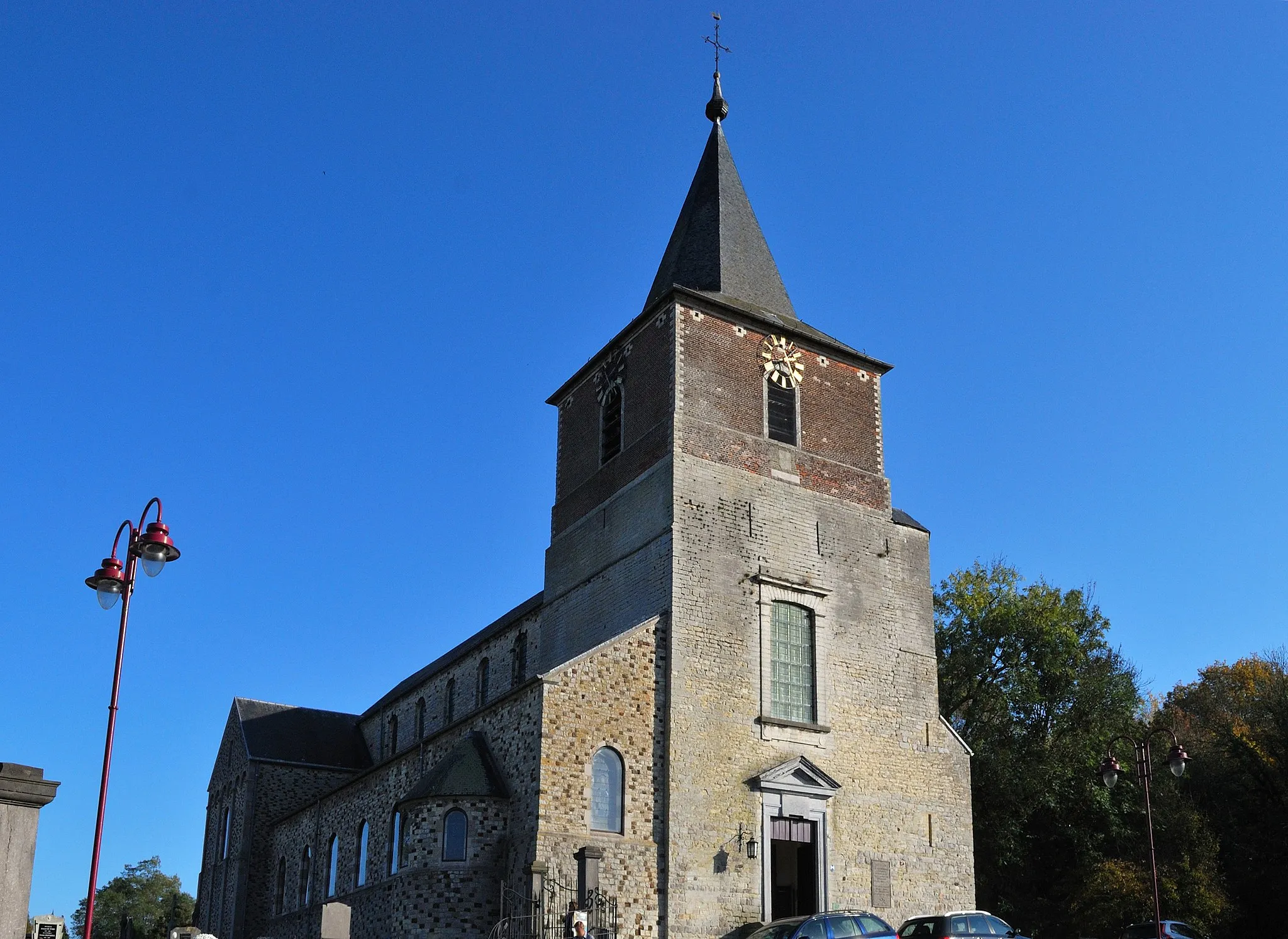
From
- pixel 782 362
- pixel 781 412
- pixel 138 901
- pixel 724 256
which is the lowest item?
pixel 138 901

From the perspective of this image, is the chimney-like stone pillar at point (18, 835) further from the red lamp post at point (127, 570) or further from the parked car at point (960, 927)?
the parked car at point (960, 927)

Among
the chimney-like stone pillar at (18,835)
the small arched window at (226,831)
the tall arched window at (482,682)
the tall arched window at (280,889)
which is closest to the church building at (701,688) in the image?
the tall arched window at (482,682)

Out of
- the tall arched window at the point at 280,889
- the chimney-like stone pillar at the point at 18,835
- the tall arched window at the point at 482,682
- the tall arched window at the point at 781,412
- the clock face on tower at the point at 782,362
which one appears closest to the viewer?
the chimney-like stone pillar at the point at 18,835

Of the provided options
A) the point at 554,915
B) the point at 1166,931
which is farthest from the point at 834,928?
the point at 1166,931

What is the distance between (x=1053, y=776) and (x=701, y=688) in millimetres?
17127

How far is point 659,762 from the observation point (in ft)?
79.2

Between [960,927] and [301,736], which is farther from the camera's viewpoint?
[301,736]

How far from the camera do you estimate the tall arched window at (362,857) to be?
2897cm

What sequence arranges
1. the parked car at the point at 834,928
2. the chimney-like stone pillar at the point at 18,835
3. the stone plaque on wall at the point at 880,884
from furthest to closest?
the stone plaque on wall at the point at 880,884
the parked car at the point at 834,928
the chimney-like stone pillar at the point at 18,835

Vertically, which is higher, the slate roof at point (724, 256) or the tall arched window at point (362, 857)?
the slate roof at point (724, 256)

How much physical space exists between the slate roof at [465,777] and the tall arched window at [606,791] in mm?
1767

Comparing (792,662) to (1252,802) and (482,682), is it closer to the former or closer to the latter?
(482,682)

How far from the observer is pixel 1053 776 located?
3725cm

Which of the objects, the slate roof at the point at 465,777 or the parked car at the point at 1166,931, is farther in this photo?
the parked car at the point at 1166,931
